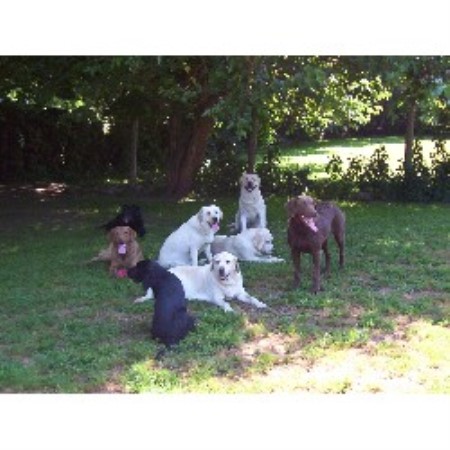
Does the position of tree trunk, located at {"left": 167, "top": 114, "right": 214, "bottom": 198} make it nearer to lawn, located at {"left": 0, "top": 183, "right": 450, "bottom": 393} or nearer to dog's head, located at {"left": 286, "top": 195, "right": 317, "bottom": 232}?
lawn, located at {"left": 0, "top": 183, "right": 450, "bottom": 393}

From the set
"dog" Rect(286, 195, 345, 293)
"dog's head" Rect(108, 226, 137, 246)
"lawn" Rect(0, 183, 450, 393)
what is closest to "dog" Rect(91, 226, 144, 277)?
"dog's head" Rect(108, 226, 137, 246)

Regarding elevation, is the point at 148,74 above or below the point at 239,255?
above

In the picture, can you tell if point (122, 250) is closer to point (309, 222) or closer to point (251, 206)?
point (309, 222)

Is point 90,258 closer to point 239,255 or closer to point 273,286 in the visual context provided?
point 239,255

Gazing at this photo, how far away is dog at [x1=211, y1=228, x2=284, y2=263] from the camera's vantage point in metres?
10.4

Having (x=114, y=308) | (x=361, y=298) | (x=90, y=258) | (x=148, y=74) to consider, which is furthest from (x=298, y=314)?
(x=148, y=74)

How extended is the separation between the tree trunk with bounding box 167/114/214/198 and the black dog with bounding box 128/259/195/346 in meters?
10.5

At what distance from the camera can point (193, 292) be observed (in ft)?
27.2

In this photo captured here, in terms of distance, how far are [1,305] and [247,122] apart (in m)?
3.31

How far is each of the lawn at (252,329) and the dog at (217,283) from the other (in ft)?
0.37

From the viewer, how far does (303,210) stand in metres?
8.38
